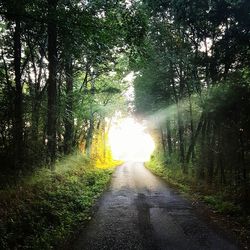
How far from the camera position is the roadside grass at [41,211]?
26.6 ft

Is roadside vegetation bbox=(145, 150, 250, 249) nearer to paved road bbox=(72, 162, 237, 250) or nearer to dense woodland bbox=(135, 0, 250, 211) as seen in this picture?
dense woodland bbox=(135, 0, 250, 211)

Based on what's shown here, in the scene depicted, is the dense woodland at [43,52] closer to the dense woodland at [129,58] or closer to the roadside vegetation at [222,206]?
the dense woodland at [129,58]

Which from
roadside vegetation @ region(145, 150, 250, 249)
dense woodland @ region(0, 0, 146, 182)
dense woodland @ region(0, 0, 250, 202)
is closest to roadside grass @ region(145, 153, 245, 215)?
roadside vegetation @ region(145, 150, 250, 249)

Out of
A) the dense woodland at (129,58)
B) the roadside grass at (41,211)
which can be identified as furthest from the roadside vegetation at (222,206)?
the roadside grass at (41,211)

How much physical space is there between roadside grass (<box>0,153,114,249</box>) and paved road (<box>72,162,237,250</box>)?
665mm

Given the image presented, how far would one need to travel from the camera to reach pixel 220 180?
1600cm

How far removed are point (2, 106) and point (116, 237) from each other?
25.2 feet

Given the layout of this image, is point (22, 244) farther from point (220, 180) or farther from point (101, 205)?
point (220, 180)

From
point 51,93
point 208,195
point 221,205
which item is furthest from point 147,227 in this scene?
point 51,93

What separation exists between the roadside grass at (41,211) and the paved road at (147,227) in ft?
2.18

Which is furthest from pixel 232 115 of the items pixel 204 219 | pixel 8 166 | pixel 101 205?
pixel 8 166

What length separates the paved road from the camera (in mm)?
8352

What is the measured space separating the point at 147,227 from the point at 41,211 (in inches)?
128

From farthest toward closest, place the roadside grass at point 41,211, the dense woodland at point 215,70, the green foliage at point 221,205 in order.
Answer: the dense woodland at point 215,70 < the green foliage at point 221,205 < the roadside grass at point 41,211
